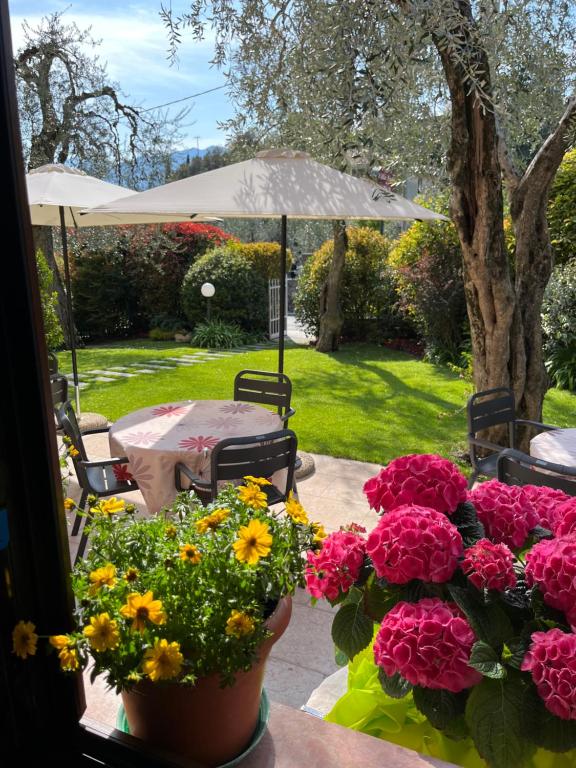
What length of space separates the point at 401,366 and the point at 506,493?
8.28 m

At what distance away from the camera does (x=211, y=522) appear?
109 centimetres

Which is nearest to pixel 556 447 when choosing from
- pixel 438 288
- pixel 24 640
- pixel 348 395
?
pixel 24 640

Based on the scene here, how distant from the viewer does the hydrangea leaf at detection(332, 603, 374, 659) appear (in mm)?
1056

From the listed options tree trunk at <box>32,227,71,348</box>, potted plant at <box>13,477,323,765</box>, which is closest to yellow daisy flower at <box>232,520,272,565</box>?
potted plant at <box>13,477,323,765</box>

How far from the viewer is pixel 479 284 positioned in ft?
15.4

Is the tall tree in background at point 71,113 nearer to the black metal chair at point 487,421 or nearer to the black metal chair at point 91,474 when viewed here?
the black metal chair at point 91,474

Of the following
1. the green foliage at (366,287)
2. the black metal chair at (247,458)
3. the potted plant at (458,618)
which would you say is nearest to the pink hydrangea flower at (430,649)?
the potted plant at (458,618)

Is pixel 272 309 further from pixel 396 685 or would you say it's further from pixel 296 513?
pixel 396 685

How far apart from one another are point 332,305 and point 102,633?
9.76 metres

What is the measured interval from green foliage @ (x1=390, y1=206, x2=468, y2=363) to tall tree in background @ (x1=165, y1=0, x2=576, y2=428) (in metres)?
3.44

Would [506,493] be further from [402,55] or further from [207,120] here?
[207,120]

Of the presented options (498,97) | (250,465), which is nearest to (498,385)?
(498,97)

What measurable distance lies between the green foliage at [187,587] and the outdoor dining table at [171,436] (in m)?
2.17

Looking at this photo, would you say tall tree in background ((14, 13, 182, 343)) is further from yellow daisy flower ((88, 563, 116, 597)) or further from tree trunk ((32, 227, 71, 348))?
yellow daisy flower ((88, 563, 116, 597))
